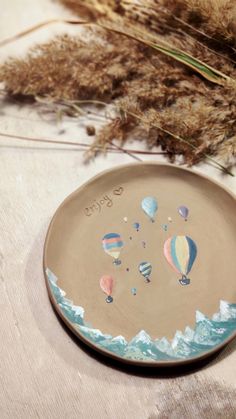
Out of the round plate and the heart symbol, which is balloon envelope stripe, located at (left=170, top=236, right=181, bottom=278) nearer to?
the round plate

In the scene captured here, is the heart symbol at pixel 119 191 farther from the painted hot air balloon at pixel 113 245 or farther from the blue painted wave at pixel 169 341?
the blue painted wave at pixel 169 341

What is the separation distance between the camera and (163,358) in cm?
73

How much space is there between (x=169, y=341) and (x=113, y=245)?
0.56 ft

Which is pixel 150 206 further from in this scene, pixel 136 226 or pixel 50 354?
pixel 50 354

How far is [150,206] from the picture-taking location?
0.86 meters

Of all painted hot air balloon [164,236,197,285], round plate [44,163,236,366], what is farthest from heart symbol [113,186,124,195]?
painted hot air balloon [164,236,197,285]

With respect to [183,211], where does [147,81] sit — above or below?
above

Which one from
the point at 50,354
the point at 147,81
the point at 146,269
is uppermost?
the point at 147,81

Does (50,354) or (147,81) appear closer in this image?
(50,354)

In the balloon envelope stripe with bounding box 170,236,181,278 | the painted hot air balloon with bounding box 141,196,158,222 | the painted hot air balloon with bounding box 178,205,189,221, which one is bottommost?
the balloon envelope stripe with bounding box 170,236,181,278

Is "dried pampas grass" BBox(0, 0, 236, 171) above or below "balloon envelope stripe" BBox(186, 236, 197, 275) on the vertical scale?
above

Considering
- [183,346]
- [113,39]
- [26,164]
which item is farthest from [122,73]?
[183,346]

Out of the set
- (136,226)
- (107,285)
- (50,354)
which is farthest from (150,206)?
(50,354)

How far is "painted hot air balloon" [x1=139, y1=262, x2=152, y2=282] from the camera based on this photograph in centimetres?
81
